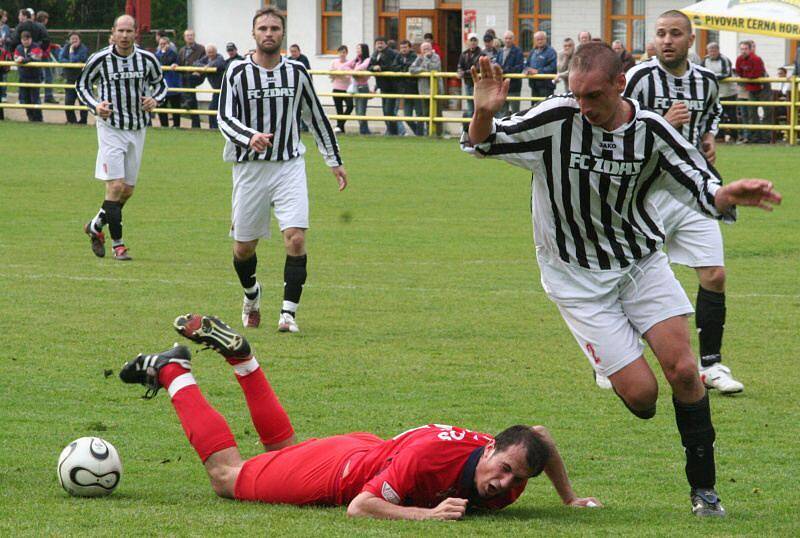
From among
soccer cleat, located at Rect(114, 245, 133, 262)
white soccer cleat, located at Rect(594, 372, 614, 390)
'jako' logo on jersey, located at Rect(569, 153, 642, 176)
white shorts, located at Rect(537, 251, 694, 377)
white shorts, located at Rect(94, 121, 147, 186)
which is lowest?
white soccer cleat, located at Rect(594, 372, 614, 390)

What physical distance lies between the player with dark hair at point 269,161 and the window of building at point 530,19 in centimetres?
2622

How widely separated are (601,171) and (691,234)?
2689mm

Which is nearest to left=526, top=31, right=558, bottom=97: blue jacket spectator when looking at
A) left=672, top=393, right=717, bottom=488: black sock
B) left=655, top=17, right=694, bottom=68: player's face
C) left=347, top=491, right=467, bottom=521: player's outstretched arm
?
left=655, top=17, right=694, bottom=68: player's face

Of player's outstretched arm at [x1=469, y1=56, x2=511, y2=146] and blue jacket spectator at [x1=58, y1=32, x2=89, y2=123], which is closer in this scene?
player's outstretched arm at [x1=469, y1=56, x2=511, y2=146]

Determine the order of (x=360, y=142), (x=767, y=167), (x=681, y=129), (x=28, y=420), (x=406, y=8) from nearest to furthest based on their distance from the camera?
(x=28, y=420) → (x=681, y=129) → (x=767, y=167) → (x=360, y=142) → (x=406, y=8)

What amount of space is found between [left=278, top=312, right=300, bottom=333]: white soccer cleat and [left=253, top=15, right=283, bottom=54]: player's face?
1.97 m

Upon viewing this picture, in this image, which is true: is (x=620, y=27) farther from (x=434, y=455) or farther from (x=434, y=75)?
(x=434, y=455)

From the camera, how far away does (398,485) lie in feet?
18.2

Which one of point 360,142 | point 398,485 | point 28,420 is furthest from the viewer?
point 360,142

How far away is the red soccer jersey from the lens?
555cm

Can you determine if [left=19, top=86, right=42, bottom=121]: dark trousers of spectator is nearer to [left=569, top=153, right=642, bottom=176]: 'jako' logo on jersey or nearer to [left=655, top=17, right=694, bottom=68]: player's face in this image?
[left=655, top=17, right=694, bottom=68]: player's face

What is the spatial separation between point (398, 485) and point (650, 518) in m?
1.05

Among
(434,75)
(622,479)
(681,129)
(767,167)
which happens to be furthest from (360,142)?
(622,479)

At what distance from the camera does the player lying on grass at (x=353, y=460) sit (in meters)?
5.48
